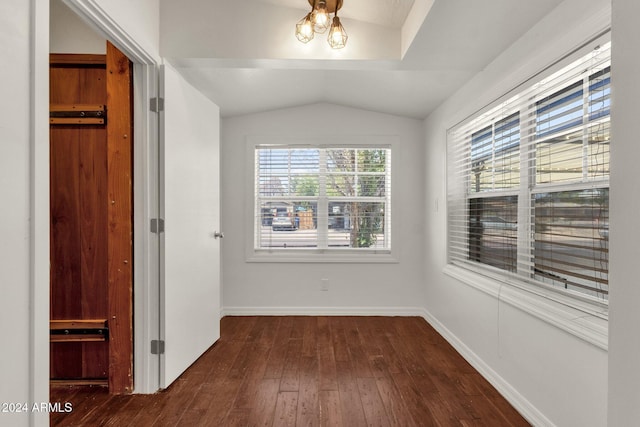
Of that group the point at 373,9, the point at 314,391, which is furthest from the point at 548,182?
the point at 314,391

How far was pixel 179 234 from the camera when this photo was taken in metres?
2.27

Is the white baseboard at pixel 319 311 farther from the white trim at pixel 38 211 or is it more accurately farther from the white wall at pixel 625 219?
the white wall at pixel 625 219

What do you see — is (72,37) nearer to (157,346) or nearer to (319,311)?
(157,346)

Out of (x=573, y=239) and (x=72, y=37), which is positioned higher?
(x=72, y=37)

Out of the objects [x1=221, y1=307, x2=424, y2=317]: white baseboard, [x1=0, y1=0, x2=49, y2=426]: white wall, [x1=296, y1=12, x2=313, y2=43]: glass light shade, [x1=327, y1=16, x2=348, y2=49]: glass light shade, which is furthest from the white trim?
[x1=221, y1=307, x2=424, y2=317]: white baseboard

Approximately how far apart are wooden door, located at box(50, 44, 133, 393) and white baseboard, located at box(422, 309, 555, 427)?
7.50ft

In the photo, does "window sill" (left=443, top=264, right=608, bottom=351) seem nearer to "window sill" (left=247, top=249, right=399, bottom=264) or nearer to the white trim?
"window sill" (left=247, top=249, right=399, bottom=264)

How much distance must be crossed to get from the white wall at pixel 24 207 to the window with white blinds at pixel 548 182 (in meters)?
2.18

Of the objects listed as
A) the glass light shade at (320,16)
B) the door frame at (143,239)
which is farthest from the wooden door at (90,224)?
the glass light shade at (320,16)

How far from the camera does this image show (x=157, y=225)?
6.90ft

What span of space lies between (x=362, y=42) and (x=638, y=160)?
6.68ft

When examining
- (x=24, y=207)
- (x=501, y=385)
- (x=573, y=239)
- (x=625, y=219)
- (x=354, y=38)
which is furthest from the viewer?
(x=354, y=38)

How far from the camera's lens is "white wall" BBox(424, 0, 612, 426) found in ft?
4.73

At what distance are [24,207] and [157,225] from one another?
3.20ft
